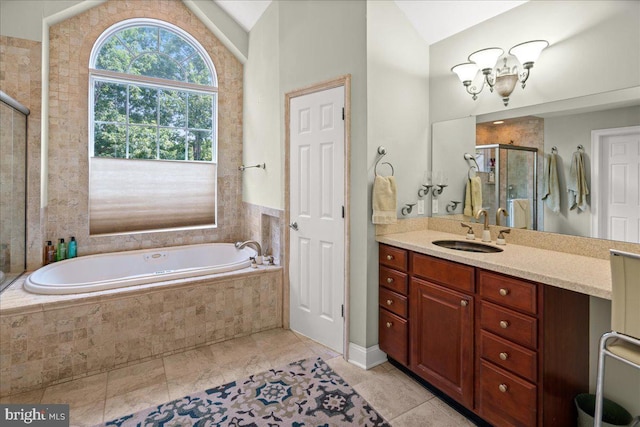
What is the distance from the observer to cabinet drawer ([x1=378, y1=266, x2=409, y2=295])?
2.21 meters

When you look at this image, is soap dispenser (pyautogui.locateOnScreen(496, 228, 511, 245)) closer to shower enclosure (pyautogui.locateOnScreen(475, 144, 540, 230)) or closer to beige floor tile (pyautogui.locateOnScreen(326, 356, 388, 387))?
shower enclosure (pyautogui.locateOnScreen(475, 144, 540, 230))

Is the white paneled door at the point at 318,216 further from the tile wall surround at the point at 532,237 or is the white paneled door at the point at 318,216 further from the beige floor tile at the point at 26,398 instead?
the beige floor tile at the point at 26,398

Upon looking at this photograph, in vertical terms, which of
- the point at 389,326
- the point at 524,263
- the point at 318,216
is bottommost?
the point at 389,326

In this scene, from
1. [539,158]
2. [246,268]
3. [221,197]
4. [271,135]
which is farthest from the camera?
[221,197]

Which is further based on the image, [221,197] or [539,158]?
[221,197]

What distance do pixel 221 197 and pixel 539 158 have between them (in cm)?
330

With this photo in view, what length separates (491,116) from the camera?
2.29 meters

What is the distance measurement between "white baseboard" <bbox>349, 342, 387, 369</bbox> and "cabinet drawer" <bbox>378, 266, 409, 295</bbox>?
1.64 ft

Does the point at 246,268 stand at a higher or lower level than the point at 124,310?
higher

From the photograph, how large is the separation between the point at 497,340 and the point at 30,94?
4002 millimetres

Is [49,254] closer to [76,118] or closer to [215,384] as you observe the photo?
[76,118]

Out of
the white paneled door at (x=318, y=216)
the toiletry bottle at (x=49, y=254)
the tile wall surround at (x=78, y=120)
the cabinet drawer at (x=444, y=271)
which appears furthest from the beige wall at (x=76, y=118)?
the cabinet drawer at (x=444, y=271)

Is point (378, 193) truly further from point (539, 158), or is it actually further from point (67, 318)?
point (67, 318)

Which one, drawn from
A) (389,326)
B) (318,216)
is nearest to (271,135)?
(318,216)
